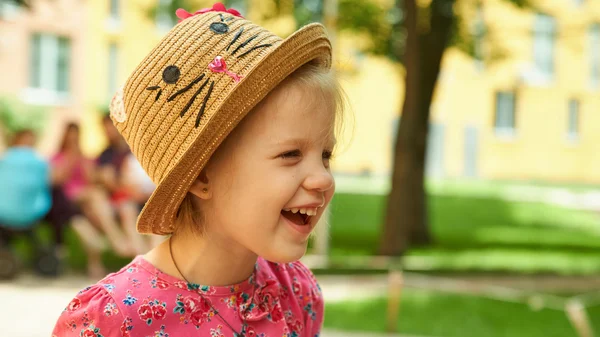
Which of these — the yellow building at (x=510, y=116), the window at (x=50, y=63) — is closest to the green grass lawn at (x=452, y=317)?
the window at (x=50, y=63)

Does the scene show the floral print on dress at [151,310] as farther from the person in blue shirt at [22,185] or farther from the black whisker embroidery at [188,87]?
the person in blue shirt at [22,185]

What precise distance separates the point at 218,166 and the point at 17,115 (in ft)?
85.0

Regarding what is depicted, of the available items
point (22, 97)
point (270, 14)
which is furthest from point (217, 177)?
point (22, 97)

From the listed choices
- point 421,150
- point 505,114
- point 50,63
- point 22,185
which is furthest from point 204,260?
point 505,114

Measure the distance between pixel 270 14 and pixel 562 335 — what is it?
29.4 feet

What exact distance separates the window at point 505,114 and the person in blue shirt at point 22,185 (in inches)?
1185

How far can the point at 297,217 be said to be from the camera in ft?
6.06

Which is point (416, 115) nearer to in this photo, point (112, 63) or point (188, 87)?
point (188, 87)

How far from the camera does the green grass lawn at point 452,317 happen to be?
7.30 m

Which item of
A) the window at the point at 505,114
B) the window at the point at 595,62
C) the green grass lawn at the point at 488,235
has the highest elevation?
the window at the point at 595,62

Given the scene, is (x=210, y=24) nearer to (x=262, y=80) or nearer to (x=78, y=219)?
(x=262, y=80)

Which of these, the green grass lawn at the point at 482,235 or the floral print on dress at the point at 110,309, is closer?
the floral print on dress at the point at 110,309

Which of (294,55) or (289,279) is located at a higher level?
(294,55)

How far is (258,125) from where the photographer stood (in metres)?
1.83
